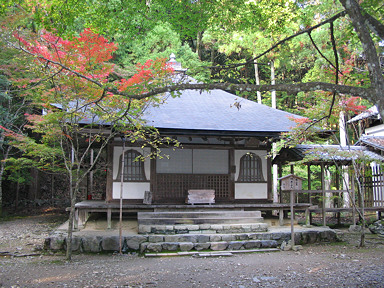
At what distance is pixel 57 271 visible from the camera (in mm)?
6617

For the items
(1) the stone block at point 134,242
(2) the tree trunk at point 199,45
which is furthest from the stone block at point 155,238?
(2) the tree trunk at point 199,45

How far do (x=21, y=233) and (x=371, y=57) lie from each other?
11835 millimetres

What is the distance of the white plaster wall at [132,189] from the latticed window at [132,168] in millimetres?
176

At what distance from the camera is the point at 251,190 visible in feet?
40.1

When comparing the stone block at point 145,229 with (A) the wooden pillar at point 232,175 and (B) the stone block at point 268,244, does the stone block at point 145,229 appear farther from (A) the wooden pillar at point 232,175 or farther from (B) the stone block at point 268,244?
(A) the wooden pillar at point 232,175

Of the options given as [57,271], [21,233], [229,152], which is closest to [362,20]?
[57,271]

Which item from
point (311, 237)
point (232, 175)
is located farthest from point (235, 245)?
point (232, 175)

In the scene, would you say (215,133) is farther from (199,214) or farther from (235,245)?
(235,245)

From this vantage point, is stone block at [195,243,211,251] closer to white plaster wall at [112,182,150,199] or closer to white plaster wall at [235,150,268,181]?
white plaster wall at [112,182,150,199]

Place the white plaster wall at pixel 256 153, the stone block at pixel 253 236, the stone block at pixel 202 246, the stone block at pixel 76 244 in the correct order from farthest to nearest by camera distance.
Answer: the white plaster wall at pixel 256 153, the stone block at pixel 253 236, the stone block at pixel 202 246, the stone block at pixel 76 244

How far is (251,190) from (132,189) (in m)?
4.32

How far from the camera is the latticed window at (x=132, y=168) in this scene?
11.5 metres

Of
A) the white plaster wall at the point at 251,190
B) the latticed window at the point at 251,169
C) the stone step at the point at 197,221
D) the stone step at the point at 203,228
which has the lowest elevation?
the stone step at the point at 203,228

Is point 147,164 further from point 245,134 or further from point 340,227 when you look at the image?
point 340,227
